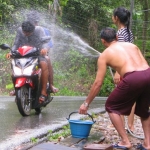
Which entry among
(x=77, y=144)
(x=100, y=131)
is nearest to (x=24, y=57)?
(x=100, y=131)

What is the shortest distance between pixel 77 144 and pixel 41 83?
244 cm

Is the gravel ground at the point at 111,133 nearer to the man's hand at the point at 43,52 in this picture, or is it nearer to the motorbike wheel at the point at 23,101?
the motorbike wheel at the point at 23,101

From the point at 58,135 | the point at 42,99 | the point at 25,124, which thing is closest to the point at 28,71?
the point at 42,99

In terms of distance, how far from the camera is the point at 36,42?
725 centimetres

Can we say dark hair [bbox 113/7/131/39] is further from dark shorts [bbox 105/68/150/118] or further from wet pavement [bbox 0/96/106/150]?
wet pavement [bbox 0/96/106/150]

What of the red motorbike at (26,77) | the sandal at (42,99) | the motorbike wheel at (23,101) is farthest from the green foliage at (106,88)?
the motorbike wheel at (23,101)

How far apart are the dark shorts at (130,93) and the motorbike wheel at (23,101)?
6.97 ft

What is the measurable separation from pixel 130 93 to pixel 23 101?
2.54 m

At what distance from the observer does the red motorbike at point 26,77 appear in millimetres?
6598

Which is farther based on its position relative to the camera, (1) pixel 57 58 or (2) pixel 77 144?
(1) pixel 57 58

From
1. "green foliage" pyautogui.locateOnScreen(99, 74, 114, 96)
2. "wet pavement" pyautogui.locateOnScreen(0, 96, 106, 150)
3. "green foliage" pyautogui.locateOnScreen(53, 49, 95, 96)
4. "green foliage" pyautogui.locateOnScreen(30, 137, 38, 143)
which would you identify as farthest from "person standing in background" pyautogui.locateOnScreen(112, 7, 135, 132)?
"green foliage" pyautogui.locateOnScreen(99, 74, 114, 96)

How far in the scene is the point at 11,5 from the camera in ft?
56.7

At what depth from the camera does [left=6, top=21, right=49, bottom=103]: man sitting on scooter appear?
7023mm

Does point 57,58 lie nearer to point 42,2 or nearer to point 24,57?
point 42,2
